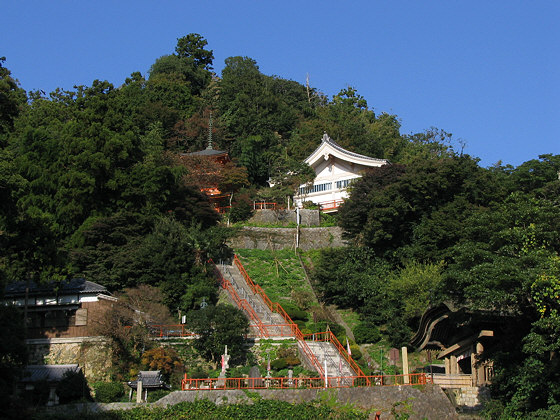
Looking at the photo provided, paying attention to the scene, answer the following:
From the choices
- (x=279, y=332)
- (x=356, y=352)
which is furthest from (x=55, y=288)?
(x=356, y=352)

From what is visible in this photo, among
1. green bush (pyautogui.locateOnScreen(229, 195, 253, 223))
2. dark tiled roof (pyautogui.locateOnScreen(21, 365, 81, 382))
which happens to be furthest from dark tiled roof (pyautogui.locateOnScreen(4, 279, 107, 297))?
green bush (pyautogui.locateOnScreen(229, 195, 253, 223))

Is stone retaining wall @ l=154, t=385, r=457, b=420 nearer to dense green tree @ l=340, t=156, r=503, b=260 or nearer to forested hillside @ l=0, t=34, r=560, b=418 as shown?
forested hillside @ l=0, t=34, r=560, b=418

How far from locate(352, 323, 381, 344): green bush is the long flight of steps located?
6.70 ft

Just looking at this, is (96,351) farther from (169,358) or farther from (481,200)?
(481,200)

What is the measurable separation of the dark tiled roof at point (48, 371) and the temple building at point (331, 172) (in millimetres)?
27199

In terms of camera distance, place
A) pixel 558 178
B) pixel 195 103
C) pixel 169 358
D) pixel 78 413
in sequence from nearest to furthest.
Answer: pixel 78 413 → pixel 169 358 → pixel 558 178 → pixel 195 103

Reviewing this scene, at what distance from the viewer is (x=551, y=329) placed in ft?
68.8

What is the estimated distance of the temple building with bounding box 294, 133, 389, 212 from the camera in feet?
172

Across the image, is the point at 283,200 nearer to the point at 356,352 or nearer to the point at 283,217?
the point at 283,217

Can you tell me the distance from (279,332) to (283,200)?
19400mm

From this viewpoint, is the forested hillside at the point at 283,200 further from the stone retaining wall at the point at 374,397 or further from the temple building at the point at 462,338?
the stone retaining wall at the point at 374,397

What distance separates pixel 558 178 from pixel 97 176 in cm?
2624

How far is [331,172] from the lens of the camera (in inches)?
2132

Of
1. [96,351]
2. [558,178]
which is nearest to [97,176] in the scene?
[96,351]
